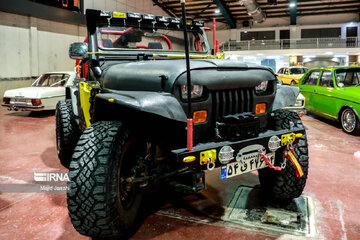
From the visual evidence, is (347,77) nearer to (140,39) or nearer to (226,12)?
(140,39)

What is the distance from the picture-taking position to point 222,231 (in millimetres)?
2479

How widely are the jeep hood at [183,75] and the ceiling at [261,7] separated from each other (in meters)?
21.1

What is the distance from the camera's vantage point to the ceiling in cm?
2300

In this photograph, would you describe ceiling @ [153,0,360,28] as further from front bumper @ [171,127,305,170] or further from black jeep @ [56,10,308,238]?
front bumper @ [171,127,305,170]

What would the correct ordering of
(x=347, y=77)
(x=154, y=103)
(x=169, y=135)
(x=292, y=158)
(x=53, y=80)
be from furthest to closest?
1. (x=53, y=80)
2. (x=347, y=77)
3. (x=292, y=158)
4. (x=169, y=135)
5. (x=154, y=103)

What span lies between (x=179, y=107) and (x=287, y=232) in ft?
4.59

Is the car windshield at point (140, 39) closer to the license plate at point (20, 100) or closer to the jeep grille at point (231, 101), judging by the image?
the jeep grille at point (231, 101)

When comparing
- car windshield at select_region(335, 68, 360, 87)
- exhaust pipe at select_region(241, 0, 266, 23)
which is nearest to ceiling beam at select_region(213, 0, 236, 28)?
exhaust pipe at select_region(241, 0, 266, 23)

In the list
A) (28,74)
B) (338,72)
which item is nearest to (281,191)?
(338,72)

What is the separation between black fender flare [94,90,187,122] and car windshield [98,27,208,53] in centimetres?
115

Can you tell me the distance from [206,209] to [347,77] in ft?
18.7

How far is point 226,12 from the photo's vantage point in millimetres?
24906

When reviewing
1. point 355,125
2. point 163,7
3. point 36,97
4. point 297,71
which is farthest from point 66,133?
point 163,7

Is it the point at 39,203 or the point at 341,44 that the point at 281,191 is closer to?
the point at 39,203
